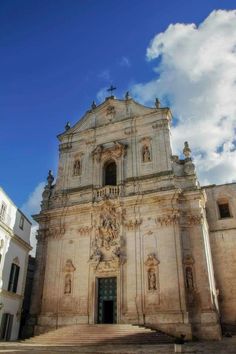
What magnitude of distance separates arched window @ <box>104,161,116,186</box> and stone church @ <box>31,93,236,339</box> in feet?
0.30

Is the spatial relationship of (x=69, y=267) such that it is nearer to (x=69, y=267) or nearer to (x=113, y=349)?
(x=69, y=267)

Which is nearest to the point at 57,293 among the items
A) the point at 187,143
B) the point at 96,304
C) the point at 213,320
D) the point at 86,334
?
the point at 96,304

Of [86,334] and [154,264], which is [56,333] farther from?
[154,264]

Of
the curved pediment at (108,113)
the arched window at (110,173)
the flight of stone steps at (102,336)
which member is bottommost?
the flight of stone steps at (102,336)

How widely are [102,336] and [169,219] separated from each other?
26.0ft

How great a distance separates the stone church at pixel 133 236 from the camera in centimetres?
1850

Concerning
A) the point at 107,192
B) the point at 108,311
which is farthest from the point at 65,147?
the point at 108,311

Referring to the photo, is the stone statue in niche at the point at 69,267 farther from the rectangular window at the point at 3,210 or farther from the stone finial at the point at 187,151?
the stone finial at the point at 187,151

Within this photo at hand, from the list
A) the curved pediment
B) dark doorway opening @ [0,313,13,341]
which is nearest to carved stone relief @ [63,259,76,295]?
dark doorway opening @ [0,313,13,341]

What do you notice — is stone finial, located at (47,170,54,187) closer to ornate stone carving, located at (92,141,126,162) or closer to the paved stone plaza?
ornate stone carving, located at (92,141,126,162)

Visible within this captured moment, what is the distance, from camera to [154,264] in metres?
19.4

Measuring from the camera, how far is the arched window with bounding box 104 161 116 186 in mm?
24297

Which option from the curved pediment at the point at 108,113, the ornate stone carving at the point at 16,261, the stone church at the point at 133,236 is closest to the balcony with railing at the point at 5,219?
the ornate stone carving at the point at 16,261

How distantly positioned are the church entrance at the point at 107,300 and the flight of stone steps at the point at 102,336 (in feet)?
7.26
